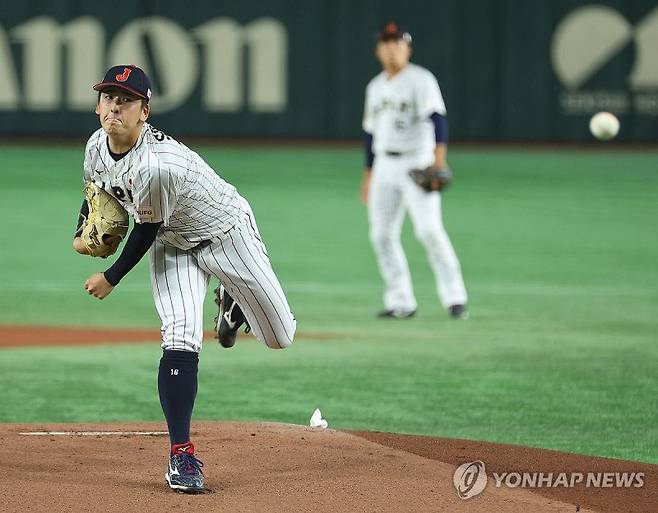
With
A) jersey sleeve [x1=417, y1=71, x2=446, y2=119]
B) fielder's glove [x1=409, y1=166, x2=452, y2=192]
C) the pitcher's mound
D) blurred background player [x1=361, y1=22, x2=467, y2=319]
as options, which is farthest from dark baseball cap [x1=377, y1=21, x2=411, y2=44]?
the pitcher's mound

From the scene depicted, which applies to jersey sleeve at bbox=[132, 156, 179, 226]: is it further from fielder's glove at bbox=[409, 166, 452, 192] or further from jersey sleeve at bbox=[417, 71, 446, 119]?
jersey sleeve at bbox=[417, 71, 446, 119]

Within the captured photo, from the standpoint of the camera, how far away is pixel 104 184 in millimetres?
5602

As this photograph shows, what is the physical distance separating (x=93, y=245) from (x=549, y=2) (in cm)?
1962

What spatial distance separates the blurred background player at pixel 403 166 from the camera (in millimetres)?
10500

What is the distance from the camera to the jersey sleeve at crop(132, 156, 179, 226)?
5398 mm

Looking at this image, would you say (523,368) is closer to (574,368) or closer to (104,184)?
(574,368)

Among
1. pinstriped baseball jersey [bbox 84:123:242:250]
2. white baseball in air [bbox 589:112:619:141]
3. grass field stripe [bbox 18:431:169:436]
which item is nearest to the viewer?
pinstriped baseball jersey [bbox 84:123:242:250]

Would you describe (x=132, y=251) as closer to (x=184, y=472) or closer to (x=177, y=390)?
(x=177, y=390)

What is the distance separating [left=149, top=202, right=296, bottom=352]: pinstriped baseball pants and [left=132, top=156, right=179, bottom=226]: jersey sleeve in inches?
12.9

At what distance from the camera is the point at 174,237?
5.73 meters

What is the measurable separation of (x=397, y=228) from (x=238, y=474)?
206 inches

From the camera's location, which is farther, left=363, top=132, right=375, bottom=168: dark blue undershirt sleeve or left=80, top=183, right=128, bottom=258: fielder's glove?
left=363, top=132, right=375, bottom=168: dark blue undershirt sleeve

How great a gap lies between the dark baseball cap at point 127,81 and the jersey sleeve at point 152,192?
0.26m

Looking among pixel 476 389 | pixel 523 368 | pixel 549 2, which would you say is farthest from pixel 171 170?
pixel 549 2
